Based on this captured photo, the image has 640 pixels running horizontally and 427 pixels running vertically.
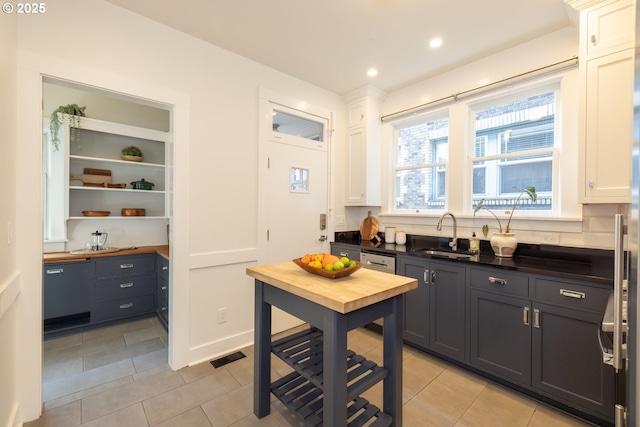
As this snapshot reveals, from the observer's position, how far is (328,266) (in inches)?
60.2

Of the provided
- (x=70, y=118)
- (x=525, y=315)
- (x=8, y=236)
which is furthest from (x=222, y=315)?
(x=70, y=118)

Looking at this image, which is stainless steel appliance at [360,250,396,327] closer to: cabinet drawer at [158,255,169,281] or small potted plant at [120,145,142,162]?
cabinet drawer at [158,255,169,281]

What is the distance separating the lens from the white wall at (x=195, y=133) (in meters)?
1.81

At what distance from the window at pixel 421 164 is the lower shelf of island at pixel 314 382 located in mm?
2112

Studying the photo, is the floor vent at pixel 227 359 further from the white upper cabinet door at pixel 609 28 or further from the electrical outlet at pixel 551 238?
the white upper cabinet door at pixel 609 28

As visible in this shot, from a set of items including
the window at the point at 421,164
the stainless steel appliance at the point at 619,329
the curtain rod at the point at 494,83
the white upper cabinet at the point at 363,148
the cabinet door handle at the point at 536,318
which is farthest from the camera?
the white upper cabinet at the point at 363,148

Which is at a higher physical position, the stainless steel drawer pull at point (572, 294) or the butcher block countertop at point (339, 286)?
the butcher block countertop at point (339, 286)

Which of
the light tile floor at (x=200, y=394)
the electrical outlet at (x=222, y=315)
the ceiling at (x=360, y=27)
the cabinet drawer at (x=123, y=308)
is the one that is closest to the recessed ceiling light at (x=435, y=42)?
the ceiling at (x=360, y=27)

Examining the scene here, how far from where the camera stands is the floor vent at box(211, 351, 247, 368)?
241cm

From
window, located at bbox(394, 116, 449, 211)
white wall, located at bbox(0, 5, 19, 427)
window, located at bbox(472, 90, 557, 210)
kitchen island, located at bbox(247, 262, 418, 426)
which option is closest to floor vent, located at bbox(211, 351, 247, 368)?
kitchen island, located at bbox(247, 262, 418, 426)

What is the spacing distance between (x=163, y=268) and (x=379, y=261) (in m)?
2.40

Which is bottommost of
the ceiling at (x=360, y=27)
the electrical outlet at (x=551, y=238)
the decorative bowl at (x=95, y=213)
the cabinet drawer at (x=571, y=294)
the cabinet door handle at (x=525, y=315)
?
the cabinet door handle at (x=525, y=315)

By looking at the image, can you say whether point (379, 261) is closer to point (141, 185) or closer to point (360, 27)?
point (360, 27)

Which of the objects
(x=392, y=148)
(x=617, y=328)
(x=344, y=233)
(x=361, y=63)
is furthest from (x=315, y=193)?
(x=617, y=328)
